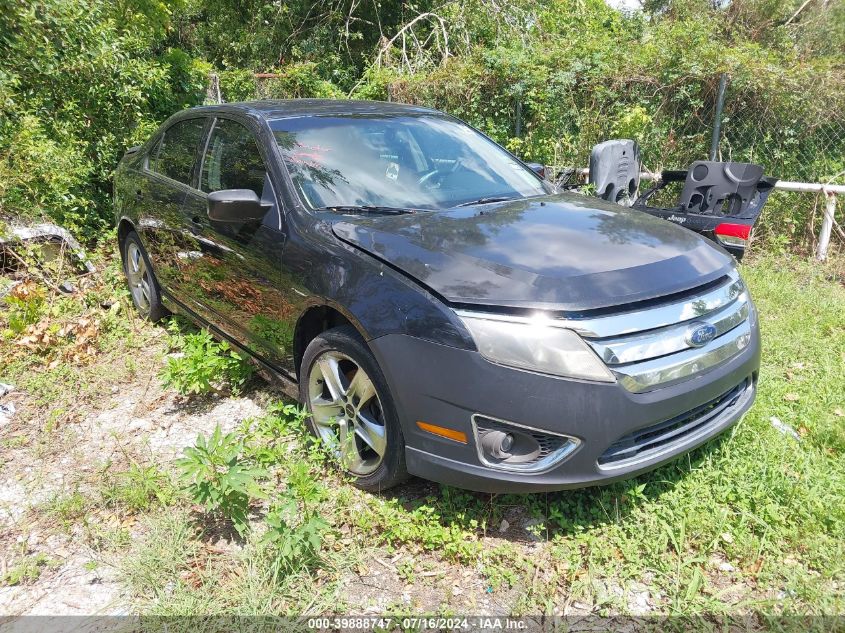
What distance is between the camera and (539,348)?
2090 millimetres

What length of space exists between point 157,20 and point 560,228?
874cm

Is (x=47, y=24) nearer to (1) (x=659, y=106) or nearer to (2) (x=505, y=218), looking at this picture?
(2) (x=505, y=218)

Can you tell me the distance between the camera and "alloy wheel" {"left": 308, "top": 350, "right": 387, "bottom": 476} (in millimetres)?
2562

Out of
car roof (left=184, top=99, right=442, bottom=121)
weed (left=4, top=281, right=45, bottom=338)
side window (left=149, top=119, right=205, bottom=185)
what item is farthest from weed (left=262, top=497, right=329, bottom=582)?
weed (left=4, top=281, right=45, bottom=338)

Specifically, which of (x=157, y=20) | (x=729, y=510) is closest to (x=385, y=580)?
(x=729, y=510)

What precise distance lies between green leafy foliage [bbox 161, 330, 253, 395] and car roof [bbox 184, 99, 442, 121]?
54.1 inches

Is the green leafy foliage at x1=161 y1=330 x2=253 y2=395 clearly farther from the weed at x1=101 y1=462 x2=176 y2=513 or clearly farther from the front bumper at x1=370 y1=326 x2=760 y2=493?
the front bumper at x1=370 y1=326 x2=760 y2=493

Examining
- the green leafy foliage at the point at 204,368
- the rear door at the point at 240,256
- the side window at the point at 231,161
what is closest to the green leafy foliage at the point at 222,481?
the rear door at the point at 240,256

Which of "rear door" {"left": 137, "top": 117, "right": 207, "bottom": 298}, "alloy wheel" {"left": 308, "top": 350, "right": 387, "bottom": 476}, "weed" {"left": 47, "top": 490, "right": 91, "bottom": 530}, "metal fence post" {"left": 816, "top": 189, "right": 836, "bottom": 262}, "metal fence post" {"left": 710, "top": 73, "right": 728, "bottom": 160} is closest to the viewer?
"alloy wheel" {"left": 308, "top": 350, "right": 387, "bottom": 476}

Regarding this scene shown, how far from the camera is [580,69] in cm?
712

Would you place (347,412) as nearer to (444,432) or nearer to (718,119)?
(444,432)

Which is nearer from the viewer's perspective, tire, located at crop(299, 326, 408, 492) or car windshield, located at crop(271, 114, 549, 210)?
tire, located at crop(299, 326, 408, 492)

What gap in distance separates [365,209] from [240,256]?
0.79 m

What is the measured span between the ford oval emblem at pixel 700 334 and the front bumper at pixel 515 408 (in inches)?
5.1
